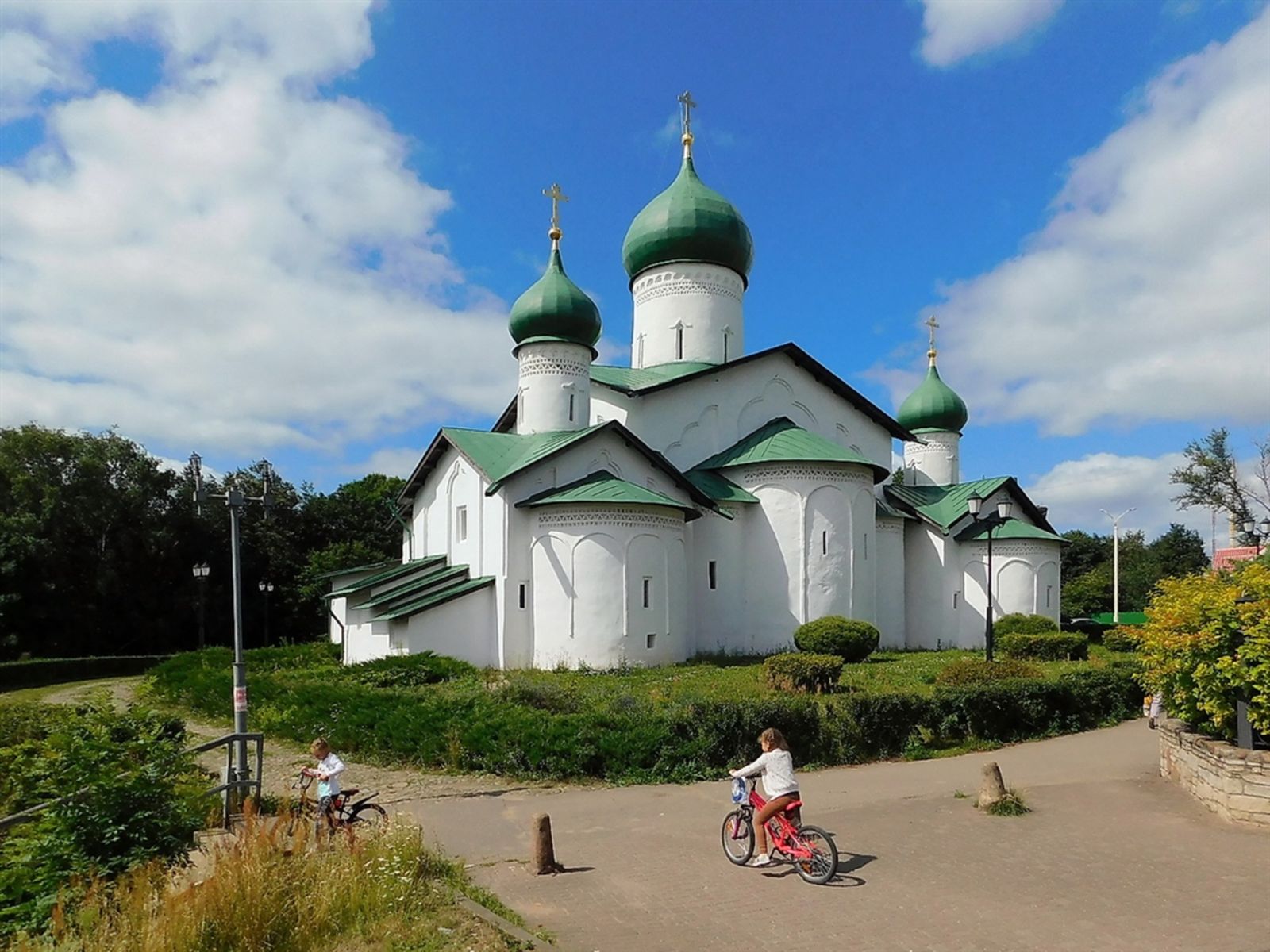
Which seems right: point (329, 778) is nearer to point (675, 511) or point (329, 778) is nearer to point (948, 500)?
point (675, 511)

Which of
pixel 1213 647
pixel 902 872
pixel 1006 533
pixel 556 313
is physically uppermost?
pixel 556 313

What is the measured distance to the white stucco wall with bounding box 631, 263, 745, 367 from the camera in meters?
28.1

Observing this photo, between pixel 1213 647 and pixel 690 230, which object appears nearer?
pixel 1213 647

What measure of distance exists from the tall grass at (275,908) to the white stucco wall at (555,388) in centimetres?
1757

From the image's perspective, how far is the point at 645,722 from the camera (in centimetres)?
1100

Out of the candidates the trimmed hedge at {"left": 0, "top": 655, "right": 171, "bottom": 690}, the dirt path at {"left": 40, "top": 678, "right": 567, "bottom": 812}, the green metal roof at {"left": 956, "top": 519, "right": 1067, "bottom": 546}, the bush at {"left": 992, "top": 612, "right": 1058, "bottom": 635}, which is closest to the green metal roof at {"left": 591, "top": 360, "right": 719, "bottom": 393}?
the green metal roof at {"left": 956, "top": 519, "right": 1067, "bottom": 546}

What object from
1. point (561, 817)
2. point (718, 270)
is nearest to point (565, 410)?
point (718, 270)

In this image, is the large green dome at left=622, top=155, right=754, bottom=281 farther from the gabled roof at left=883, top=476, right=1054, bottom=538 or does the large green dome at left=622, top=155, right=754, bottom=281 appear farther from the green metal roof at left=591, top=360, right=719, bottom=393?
the gabled roof at left=883, top=476, right=1054, bottom=538

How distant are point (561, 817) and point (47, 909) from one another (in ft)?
15.0

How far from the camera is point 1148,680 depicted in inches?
405

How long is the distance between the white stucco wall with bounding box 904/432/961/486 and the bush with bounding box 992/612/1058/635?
27.7 feet

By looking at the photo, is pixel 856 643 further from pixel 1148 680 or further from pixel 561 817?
pixel 561 817

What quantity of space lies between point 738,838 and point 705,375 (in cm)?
1869

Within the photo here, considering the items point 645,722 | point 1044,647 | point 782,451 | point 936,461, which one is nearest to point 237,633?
point 645,722
